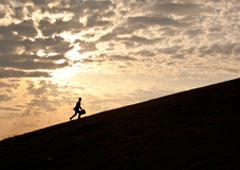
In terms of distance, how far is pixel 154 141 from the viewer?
15.5m

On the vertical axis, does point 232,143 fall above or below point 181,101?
below

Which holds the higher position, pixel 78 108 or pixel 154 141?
pixel 78 108

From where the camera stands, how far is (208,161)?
1155 cm

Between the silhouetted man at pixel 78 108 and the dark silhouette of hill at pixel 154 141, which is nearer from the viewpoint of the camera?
the dark silhouette of hill at pixel 154 141

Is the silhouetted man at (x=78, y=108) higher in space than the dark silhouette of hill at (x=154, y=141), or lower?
higher

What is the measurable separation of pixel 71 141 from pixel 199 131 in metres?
8.42

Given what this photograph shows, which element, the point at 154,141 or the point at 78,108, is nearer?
the point at 154,141

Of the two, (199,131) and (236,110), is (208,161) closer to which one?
(199,131)

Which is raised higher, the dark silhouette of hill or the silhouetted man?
the silhouetted man

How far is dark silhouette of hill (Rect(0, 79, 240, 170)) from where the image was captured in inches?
495

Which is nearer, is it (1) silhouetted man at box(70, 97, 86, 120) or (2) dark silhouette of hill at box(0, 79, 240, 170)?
(2) dark silhouette of hill at box(0, 79, 240, 170)

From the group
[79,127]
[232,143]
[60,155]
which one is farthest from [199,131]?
[79,127]

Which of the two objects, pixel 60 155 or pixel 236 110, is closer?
pixel 60 155

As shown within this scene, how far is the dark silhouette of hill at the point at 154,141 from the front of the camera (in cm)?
1258
